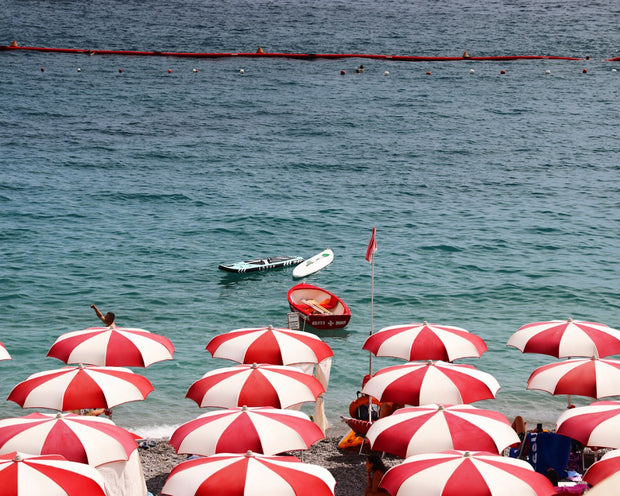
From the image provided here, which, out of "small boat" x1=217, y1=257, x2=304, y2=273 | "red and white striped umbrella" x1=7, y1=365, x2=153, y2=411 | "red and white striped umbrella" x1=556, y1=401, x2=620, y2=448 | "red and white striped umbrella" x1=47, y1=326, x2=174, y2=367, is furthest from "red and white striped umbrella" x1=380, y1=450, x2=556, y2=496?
"small boat" x1=217, y1=257, x2=304, y2=273

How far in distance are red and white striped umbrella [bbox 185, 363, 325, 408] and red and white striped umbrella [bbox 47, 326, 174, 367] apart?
2.29 meters

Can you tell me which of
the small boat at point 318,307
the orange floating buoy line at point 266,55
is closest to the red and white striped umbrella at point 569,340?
the small boat at point 318,307

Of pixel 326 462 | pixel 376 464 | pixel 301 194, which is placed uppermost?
pixel 376 464

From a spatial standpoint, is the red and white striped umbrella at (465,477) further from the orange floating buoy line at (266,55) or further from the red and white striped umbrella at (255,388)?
the orange floating buoy line at (266,55)

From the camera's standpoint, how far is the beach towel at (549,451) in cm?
1284

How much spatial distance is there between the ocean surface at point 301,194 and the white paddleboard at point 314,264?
0.45 metres

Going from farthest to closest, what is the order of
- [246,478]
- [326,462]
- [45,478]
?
[326,462], [246,478], [45,478]

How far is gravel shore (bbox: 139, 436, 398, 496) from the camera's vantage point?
45.4 ft

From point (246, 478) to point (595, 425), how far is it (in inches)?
204

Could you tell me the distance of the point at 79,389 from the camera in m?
12.9

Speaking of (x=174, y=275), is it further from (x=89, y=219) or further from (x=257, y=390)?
(x=257, y=390)

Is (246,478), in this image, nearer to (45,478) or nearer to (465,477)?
(45,478)

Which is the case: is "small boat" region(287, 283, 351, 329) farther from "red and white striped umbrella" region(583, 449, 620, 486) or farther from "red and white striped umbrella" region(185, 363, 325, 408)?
"red and white striped umbrella" region(583, 449, 620, 486)

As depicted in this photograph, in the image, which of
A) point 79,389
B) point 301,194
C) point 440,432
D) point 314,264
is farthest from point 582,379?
point 301,194
